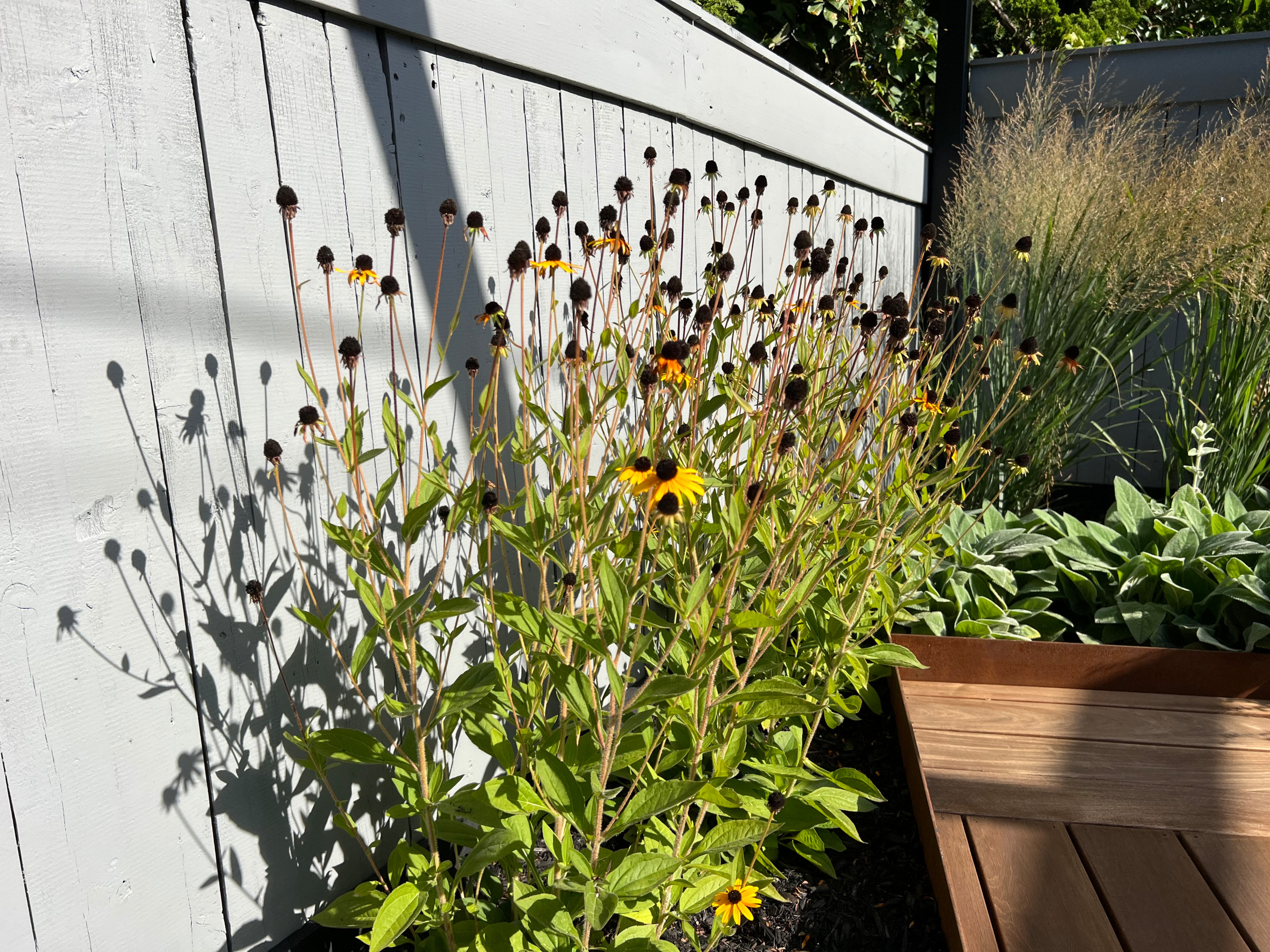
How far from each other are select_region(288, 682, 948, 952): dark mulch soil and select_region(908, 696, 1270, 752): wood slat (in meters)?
0.20

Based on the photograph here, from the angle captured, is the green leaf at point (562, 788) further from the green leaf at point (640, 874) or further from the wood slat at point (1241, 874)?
the wood slat at point (1241, 874)

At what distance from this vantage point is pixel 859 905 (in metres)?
1.61

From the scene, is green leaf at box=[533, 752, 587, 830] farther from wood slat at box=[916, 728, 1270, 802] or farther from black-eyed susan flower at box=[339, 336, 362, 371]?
wood slat at box=[916, 728, 1270, 802]

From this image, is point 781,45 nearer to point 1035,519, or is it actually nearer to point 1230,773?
point 1035,519

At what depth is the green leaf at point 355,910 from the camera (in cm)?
113

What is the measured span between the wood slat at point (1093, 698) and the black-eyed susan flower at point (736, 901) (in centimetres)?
89

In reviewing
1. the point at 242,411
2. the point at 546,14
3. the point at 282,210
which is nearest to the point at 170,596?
the point at 242,411

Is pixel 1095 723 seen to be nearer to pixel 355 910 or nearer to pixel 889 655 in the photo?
pixel 889 655

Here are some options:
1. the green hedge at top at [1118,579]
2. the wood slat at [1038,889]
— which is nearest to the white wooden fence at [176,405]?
the wood slat at [1038,889]

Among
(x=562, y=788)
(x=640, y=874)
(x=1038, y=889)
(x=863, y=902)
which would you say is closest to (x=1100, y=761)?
(x=1038, y=889)

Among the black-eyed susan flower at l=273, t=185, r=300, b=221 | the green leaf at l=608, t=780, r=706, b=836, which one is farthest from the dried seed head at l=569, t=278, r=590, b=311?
the green leaf at l=608, t=780, r=706, b=836

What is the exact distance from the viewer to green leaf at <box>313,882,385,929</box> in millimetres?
1133

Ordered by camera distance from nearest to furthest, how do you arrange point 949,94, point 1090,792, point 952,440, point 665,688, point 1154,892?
point 665,688 → point 1154,892 → point 1090,792 → point 952,440 → point 949,94

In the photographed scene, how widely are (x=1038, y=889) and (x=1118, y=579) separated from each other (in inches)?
45.9
